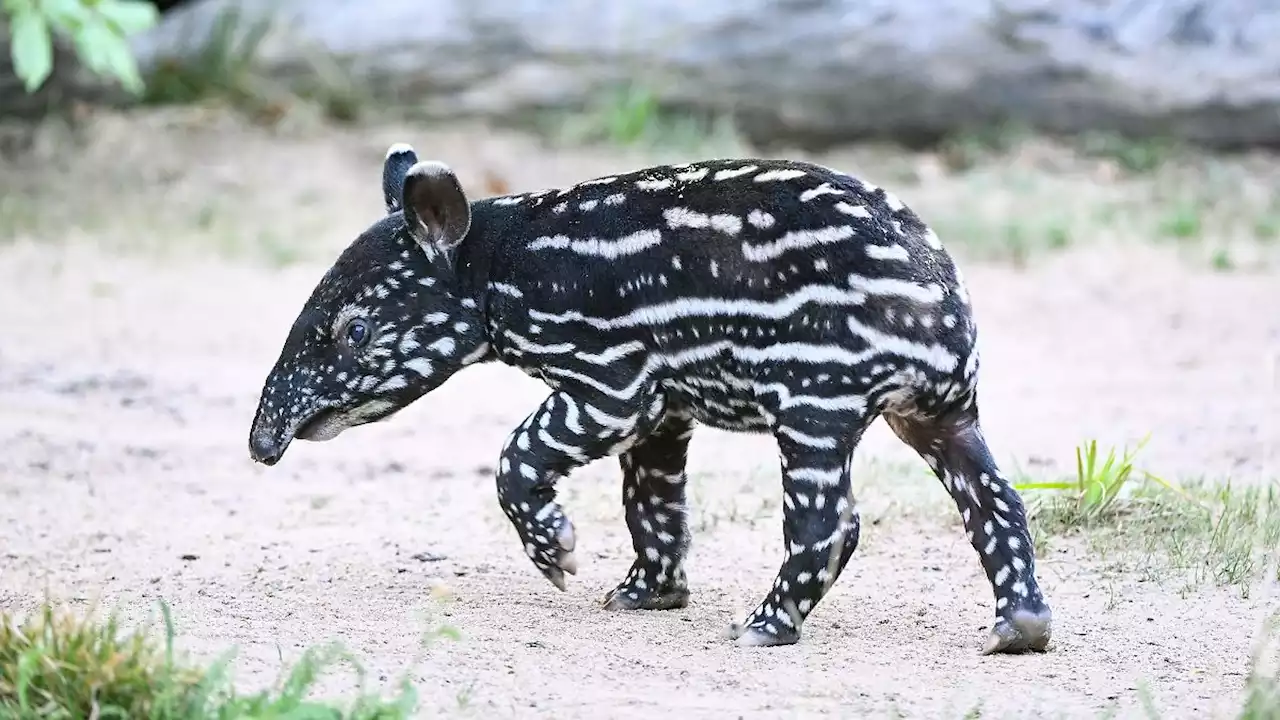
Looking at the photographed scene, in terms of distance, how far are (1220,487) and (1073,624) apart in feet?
4.32

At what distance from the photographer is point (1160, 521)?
6035 millimetres

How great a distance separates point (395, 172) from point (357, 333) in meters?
0.67

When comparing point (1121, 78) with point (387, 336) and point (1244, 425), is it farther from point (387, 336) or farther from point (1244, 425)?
point (387, 336)

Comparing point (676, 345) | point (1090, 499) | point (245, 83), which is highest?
point (245, 83)

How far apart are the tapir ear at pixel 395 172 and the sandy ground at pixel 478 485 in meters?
1.17

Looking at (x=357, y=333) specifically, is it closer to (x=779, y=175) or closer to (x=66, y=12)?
(x=779, y=175)

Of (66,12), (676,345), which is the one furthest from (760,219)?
(66,12)

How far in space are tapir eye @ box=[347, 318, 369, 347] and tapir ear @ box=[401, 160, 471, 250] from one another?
0.95ft

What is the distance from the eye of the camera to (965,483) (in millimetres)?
5062

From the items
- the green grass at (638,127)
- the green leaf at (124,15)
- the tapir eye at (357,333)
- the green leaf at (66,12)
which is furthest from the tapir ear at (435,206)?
the green grass at (638,127)

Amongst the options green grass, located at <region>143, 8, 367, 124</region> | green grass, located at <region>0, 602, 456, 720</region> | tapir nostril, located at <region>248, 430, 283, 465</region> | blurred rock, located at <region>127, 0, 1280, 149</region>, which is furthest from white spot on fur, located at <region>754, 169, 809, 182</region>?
green grass, located at <region>143, 8, 367, 124</region>

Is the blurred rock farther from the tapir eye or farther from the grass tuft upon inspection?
the tapir eye

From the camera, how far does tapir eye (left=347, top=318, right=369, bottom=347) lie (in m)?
5.30

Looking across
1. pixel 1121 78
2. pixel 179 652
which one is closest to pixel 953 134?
pixel 1121 78
